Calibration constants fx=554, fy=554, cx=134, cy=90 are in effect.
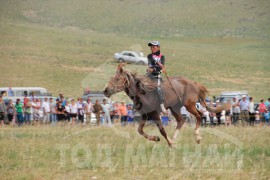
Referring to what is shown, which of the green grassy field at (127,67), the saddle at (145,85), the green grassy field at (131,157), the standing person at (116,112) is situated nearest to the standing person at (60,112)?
the standing person at (116,112)

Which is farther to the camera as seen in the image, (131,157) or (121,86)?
(121,86)

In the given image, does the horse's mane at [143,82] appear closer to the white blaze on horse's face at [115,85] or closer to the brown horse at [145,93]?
the brown horse at [145,93]

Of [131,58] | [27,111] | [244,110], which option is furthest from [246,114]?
[131,58]

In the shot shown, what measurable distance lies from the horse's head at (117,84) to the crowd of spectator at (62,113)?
34.5ft

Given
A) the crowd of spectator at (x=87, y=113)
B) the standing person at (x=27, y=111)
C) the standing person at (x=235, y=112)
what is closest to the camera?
the crowd of spectator at (x=87, y=113)

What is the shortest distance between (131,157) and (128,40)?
71.8m

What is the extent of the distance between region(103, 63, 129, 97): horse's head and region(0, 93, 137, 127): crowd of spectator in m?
10.5

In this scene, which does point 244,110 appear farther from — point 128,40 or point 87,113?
point 128,40

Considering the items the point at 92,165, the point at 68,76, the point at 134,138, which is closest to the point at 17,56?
the point at 68,76

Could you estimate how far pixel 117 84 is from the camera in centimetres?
1418

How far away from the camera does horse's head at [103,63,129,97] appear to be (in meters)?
14.0

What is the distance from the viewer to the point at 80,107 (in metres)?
26.0

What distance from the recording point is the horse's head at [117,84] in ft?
46.0

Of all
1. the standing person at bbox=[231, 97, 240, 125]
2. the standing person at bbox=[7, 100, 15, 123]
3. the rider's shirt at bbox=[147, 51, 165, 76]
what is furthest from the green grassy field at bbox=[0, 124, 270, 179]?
the standing person at bbox=[231, 97, 240, 125]
